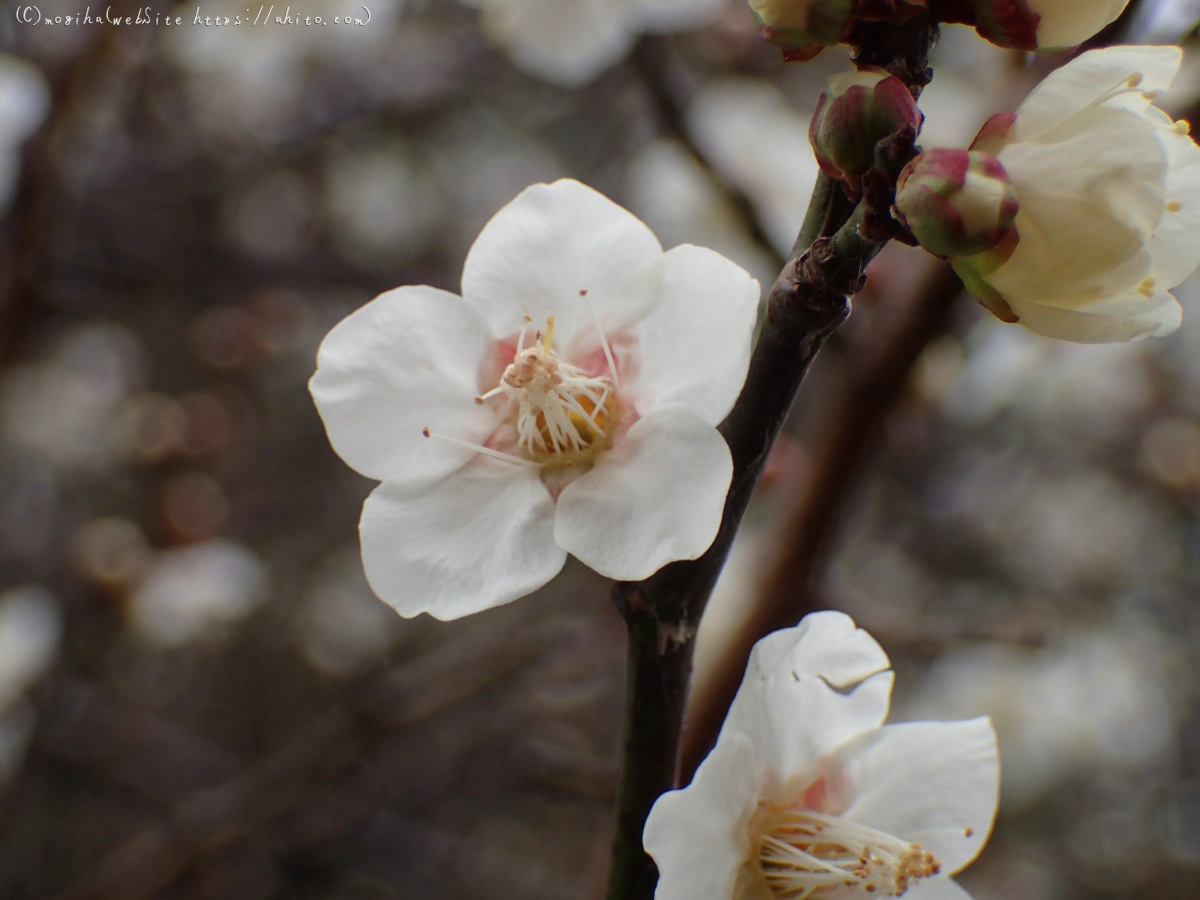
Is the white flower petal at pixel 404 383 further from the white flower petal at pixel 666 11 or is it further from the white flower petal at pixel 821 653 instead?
the white flower petal at pixel 666 11

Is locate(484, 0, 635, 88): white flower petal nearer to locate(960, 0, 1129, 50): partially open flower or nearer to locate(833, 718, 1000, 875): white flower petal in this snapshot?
locate(960, 0, 1129, 50): partially open flower

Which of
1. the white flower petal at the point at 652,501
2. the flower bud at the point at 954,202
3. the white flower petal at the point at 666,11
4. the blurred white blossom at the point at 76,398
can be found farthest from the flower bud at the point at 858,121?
the blurred white blossom at the point at 76,398

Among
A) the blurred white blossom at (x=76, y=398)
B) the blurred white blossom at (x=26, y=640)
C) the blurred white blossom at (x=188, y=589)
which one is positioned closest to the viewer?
the blurred white blossom at (x=26, y=640)

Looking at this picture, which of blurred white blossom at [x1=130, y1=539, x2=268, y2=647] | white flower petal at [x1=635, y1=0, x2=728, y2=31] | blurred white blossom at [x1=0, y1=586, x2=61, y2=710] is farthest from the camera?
blurred white blossom at [x1=130, y1=539, x2=268, y2=647]

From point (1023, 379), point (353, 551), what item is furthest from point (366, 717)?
point (353, 551)

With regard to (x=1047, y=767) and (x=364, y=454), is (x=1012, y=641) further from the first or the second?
(x=1047, y=767)

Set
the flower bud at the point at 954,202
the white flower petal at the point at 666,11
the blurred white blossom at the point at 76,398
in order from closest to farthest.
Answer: the flower bud at the point at 954,202, the white flower petal at the point at 666,11, the blurred white blossom at the point at 76,398

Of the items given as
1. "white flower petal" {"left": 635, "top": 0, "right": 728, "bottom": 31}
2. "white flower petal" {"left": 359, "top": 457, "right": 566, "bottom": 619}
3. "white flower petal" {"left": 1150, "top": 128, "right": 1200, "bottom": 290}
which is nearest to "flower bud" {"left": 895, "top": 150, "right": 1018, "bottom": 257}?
"white flower petal" {"left": 1150, "top": 128, "right": 1200, "bottom": 290}
